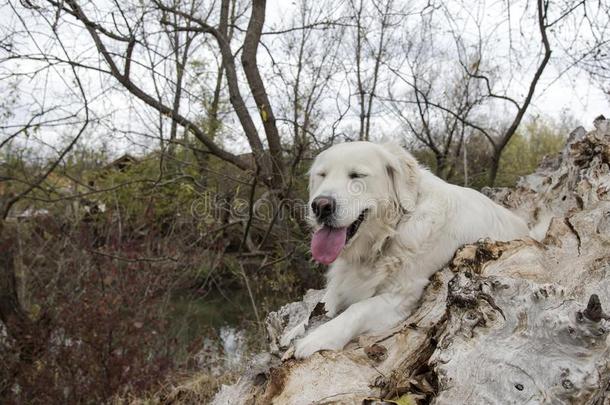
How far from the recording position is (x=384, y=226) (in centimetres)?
363

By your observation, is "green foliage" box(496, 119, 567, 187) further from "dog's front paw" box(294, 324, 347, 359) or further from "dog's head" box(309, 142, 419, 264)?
"dog's front paw" box(294, 324, 347, 359)

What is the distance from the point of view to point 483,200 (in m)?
4.08

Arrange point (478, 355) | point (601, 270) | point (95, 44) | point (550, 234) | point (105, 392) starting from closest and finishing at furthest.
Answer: point (478, 355)
point (601, 270)
point (550, 234)
point (95, 44)
point (105, 392)

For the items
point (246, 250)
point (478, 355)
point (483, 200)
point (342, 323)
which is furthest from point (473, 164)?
point (478, 355)

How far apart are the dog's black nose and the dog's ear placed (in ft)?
2.07

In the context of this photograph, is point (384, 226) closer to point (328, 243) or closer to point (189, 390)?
point (328, 243)

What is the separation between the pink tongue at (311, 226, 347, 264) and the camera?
3.47 meters

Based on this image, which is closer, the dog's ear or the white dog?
the white dog

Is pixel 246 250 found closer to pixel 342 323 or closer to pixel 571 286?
pixel 342 323

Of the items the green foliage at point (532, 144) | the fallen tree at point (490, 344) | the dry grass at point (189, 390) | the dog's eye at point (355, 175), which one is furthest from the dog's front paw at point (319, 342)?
the green foliage at point (532, 144)

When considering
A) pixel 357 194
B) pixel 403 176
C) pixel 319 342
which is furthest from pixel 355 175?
pixel 319 342

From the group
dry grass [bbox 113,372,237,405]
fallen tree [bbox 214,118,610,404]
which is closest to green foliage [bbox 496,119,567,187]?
dry grass [bbox 113,372,237,405]

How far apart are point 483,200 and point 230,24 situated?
15.8 feet

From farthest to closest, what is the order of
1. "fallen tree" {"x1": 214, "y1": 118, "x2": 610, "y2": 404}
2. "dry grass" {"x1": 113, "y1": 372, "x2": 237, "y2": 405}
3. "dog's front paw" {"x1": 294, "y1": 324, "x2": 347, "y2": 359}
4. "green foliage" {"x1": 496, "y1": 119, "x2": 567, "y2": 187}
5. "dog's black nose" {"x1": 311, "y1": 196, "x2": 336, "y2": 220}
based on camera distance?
"green foliage" {"x1": 496, "y1": 119, "x2": 567, "y2": 187} → "dry grass" {"x1": 113, "y1": 372, "x2": 237, "y2": 405} → "dog's black nose" {"x1": 311, "y1": 196, "x2": 336, "y2": 220} → "dog's front paw" {"x1": 294, "y1": 324, "x2": 347, "y2": 359} → "fallen tree" {"x1": 214, "y1": 118, "x2": 610, "y2": 404}
